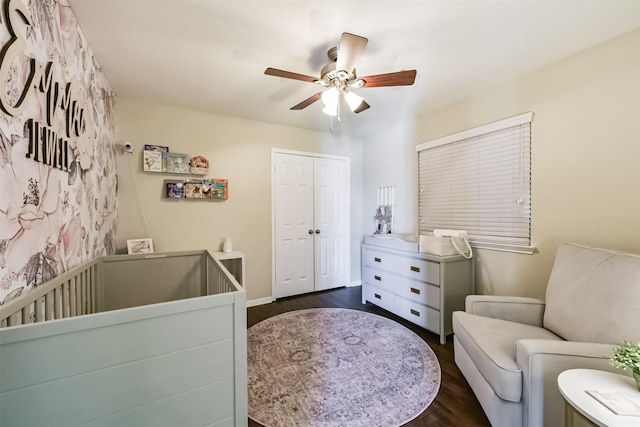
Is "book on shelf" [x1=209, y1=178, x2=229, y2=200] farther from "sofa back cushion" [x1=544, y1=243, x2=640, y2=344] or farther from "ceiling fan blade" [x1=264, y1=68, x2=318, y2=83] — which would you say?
"sofa back cushion" [x1=544, y1=243, x2=640, y2=344]

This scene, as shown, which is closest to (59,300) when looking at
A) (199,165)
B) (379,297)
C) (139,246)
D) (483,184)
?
(139,246)

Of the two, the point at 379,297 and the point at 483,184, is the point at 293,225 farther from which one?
the point at 483,184

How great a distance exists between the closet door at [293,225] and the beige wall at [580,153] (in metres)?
2.22

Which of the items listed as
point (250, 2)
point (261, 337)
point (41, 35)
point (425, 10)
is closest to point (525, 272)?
point (425, 10)

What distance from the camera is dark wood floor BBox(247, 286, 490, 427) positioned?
1478mm

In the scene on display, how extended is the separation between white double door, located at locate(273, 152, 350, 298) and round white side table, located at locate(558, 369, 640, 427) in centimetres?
284

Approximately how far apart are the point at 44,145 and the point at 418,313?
118 inches

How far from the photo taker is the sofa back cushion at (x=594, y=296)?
50.3 inches

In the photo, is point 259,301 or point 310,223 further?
point 310,223

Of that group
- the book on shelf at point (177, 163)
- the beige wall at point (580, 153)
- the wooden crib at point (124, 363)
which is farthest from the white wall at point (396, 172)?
the wooden crib at point (124, 363)

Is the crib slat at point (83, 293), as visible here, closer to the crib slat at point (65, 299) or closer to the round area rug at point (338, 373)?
the crib slat at point (65, 299)

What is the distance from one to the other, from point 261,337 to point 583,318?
2.35m

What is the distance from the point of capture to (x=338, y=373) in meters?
1.89

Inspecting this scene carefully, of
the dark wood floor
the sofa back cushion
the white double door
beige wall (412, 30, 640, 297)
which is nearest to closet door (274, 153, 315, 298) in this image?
the white double door
